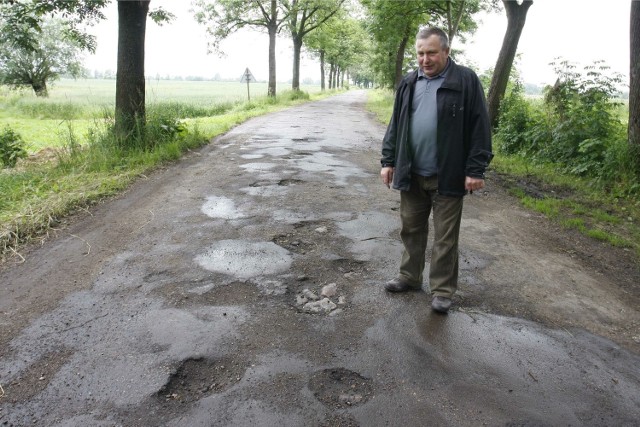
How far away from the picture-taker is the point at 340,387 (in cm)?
242

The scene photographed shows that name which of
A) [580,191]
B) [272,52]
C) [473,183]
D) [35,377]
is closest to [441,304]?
[473,183]

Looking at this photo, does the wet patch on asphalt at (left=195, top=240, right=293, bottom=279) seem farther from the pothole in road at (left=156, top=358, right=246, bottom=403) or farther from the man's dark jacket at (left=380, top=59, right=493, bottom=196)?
the man's dark jacket at (left=380, top=59, right=493, bottom=196)

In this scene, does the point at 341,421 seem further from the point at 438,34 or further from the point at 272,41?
the point at 272,41

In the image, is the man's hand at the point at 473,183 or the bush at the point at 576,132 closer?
the man's hand at the point at 473,183

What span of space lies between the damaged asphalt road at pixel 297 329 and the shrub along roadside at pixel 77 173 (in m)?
0.34

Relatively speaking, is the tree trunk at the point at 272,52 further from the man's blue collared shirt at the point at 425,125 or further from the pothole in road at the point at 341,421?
the pothole in road at the point at 341,421

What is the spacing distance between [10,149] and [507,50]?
441 inches

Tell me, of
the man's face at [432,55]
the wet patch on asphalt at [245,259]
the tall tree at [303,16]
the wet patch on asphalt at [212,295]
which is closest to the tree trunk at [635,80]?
the man's face at [432,55]

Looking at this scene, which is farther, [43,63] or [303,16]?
[43,63]

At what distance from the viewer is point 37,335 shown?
289 centimetres

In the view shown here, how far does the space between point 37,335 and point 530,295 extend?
3.71 metres

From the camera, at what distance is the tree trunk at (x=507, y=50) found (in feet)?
34.0

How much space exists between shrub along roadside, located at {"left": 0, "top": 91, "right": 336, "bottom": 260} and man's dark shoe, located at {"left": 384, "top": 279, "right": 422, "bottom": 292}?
3561 millimetres

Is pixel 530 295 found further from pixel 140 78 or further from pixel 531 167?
pixel 140 78
